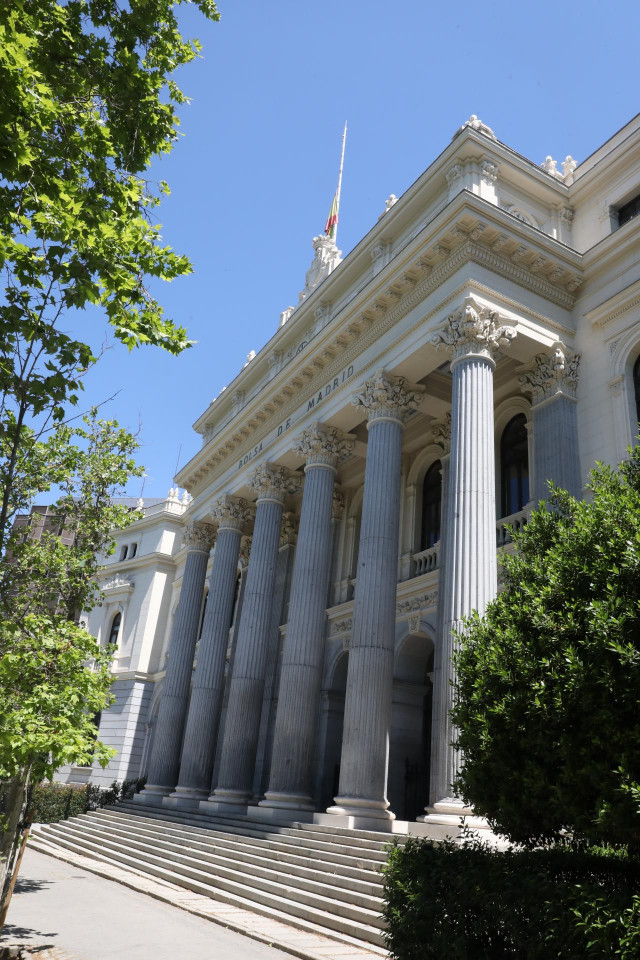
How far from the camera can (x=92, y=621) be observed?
44062 mm

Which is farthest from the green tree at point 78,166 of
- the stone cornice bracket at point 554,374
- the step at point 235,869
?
the stone cornice bracket at point 554,374

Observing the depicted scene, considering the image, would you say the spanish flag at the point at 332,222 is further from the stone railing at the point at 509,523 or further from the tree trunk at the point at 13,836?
the tree trunk at the point at 13,836

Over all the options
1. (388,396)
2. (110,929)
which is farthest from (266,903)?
(388,396)

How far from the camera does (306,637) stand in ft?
62.7

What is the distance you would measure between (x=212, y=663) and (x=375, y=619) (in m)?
10.7

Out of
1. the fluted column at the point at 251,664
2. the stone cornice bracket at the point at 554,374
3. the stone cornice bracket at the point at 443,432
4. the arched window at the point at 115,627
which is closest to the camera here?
the stone cornice bracket at the point at 554,374

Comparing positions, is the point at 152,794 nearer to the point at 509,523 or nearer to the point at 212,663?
the point at 212,663

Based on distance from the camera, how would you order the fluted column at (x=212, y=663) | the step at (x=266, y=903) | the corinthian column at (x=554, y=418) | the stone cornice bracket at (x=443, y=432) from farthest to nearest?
the fluted column at (x=212, y=663)
the stone cornice bracket at (x=443, y=432)
the corinthian column at (x=554, y=418)
the step at (x=266, y=903)

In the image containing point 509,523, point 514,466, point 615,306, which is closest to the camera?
point 615,306

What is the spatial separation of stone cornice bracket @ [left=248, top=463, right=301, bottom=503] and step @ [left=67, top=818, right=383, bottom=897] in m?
10.1

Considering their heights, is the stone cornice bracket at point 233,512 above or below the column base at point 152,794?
above

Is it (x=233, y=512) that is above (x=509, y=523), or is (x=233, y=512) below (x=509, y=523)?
above

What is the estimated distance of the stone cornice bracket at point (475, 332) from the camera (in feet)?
51.6

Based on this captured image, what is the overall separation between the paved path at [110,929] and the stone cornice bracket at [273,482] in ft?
42.0
